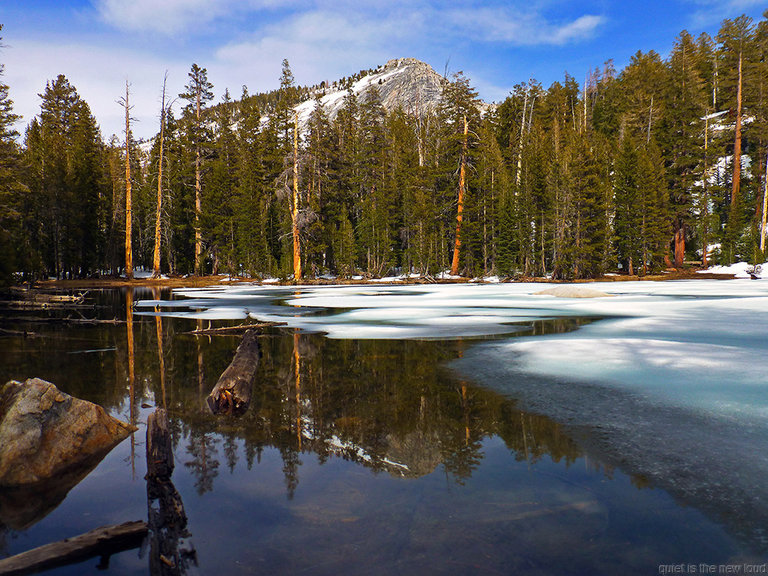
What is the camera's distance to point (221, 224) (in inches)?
1826

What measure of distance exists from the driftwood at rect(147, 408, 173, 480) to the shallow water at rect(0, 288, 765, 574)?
0.14 m

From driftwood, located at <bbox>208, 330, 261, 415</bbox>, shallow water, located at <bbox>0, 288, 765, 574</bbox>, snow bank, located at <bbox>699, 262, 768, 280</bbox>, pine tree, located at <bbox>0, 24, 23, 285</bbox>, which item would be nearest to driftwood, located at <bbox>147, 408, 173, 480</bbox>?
shallow water, located at <bbox>0, 288, 765, 574</bbox>

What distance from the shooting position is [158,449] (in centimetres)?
408

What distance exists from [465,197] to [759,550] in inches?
1615

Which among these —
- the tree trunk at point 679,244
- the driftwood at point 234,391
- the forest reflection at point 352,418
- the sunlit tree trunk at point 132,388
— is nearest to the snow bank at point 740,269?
the tree trunk at point 679,244

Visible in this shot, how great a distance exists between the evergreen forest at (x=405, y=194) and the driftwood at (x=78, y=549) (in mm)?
34368

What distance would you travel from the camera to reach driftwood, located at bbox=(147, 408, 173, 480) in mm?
4008

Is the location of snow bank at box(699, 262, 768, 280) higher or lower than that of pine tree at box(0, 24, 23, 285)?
lower

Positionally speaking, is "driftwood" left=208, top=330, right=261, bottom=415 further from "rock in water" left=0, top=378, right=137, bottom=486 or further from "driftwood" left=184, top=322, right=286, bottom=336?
"driftwood" left=184, top=322, right=286, bottom=336

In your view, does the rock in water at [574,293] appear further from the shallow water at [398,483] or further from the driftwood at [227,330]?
the shallow water at [398,483]

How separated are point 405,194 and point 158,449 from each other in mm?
43435

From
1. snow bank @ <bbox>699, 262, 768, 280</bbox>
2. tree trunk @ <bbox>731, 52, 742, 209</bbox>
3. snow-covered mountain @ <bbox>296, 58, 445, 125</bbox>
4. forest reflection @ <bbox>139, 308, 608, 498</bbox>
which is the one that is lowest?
forest reflection @ <bbox>139, 308, 608, 498</bbox>

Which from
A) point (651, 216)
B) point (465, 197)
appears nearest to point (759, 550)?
point (465, 197)

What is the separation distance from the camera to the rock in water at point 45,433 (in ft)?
13.8
